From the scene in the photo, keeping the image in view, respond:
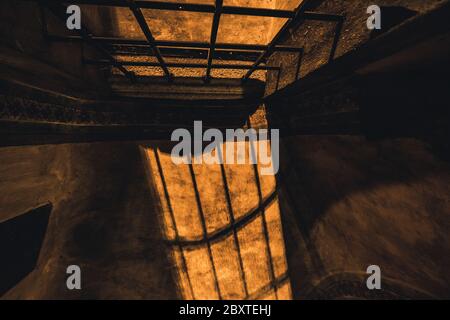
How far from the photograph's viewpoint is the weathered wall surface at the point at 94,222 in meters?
2.64

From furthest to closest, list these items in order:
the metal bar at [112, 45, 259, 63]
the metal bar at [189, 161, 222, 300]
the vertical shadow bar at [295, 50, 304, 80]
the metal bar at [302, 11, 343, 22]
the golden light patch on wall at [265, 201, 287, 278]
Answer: the golden light patch on wall at [265, 201, 287, 278] < the metal bar at [189, 161, 222, 300] < the metal bar at [112, 45, 259, 63] < the vertical shadow bar at [295, 50, 304, 80] < the metal bar at [302, 11, 343, 22]

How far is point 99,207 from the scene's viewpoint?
3.58 metres

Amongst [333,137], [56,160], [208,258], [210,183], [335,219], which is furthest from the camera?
[208,258]

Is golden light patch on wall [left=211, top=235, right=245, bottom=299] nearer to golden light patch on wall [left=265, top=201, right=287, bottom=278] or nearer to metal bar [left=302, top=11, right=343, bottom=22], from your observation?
golden light patch on wall [left=265, top=201, right=287, bottom=278]

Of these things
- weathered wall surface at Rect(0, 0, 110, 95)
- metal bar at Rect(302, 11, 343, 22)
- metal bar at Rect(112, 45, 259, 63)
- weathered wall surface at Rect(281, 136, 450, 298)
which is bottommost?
weathered wall surface at Rect(281, 136, 450, 298)

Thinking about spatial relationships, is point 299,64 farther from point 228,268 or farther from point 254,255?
point 228,268

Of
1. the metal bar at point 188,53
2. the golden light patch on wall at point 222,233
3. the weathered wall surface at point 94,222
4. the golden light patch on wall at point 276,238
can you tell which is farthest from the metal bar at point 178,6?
the golden light patch on wall at point 276,238

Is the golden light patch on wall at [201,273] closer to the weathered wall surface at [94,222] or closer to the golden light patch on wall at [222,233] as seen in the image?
the golden light patch on wall at [222,233]

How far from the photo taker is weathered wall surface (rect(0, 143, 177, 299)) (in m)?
2.64

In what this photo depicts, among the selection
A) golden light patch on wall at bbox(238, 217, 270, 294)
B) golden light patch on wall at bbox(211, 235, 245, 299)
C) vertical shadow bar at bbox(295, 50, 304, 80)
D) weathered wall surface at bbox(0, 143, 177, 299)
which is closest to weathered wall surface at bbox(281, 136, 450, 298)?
golden light patch on wall at bbox(238, 217, 270, 294)

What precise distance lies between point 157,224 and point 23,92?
9.16ft

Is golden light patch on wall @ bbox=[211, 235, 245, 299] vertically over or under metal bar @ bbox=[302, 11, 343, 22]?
under
